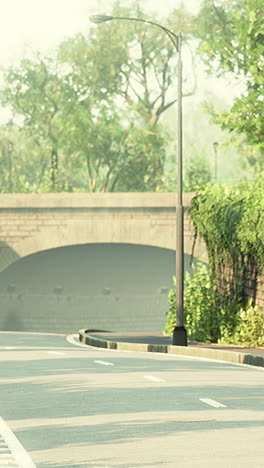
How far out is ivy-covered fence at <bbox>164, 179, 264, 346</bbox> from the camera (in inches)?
1128

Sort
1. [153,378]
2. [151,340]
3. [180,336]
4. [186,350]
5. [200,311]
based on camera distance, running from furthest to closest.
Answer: [200,311] < [151,340] < [180,336] < [186,350] < [153,378]

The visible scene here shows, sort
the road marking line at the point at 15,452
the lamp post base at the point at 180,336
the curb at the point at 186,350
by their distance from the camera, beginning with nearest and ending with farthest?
the road marking line at the point at 15,452 → the curb at the point at 186,350 → the lamp post base at the point at 180,336

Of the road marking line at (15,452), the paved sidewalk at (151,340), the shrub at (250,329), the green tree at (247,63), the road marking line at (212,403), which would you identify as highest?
the green tree at (247,63)

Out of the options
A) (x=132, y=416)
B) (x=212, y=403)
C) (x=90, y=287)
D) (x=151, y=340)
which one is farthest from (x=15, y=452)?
(x=90, y=287)

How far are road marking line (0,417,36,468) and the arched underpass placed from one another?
4957 centimetres

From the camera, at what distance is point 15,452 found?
35.5 ft

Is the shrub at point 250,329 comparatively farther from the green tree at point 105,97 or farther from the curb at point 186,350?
the green tree at point 105,97

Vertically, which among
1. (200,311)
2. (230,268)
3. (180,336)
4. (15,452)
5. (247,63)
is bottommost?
(15,452)

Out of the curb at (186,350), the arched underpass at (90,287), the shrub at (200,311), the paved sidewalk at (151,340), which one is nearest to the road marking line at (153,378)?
the curb at (186,350)

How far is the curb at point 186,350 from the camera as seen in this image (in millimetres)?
23250

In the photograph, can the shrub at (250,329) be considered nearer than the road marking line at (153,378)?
No

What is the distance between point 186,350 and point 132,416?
13685 mm

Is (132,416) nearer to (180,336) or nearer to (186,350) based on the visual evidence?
(186,350)

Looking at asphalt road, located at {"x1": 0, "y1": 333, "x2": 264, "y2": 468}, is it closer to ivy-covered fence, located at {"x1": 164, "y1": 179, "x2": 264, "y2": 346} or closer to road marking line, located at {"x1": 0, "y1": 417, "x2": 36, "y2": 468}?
road marking line, located at {"x1": 0, "y1": 417, "x2": 36, "y2": 468}
